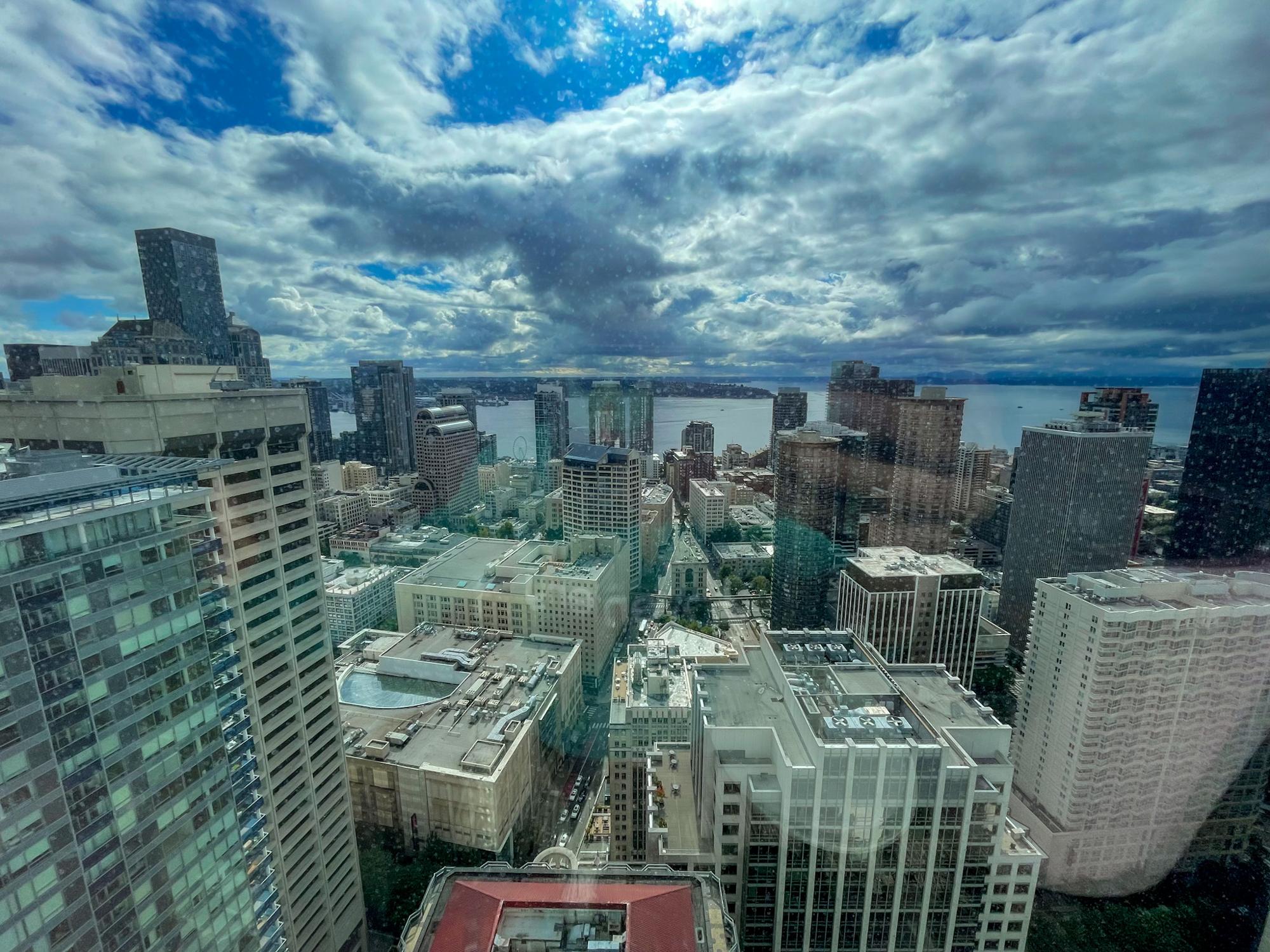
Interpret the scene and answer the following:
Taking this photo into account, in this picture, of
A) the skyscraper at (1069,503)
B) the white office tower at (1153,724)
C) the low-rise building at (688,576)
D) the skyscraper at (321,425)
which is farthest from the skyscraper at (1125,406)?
the skyscraper at (321,425)

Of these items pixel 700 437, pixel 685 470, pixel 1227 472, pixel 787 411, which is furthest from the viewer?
pixel 700 437

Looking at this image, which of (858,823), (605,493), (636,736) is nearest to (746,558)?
(605,493)

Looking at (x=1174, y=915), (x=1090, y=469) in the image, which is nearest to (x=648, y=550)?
(x=1090, y=469)

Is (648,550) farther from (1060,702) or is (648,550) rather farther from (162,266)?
(162,266)

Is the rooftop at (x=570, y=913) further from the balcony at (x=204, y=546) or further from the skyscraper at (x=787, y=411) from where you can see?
the skyscraper at (x=787, y=411)

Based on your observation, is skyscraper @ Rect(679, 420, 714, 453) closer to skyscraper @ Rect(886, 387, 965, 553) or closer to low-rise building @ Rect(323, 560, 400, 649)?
skyscraper @ Rect(886, 387, 965, 553)

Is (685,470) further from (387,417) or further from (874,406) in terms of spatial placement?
(387,417)
